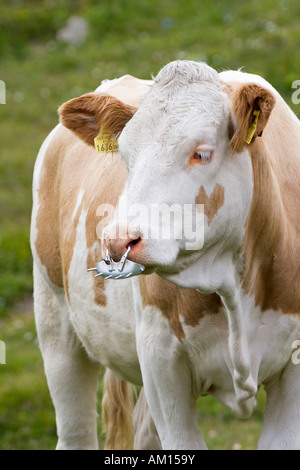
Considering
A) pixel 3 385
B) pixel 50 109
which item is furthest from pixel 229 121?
pixel 50 109

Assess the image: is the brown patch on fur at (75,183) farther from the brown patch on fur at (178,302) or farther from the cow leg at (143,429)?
the cow leg at (143,429)

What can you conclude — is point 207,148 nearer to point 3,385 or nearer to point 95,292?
point 95,292

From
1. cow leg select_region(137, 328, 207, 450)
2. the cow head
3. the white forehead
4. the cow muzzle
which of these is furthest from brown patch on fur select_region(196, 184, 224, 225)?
cow leg select_region(137, 328, 207, 450)

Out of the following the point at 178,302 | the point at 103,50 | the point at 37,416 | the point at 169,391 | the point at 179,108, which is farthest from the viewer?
the point at 103,50

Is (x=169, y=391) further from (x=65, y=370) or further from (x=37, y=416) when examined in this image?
(x=37, y=416)

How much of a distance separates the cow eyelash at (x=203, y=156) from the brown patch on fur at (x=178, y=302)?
0.78 metres

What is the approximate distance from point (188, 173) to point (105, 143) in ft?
2.19

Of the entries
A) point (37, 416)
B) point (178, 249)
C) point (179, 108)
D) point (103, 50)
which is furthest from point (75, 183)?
point (103, 50)

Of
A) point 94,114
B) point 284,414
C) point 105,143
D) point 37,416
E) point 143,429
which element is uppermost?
point 94,114

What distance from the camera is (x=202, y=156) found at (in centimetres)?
406

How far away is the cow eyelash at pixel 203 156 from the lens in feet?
13.3

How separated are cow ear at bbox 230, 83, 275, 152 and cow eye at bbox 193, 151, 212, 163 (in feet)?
0.42

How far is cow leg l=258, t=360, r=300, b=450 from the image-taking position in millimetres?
4902

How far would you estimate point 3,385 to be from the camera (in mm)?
9008
